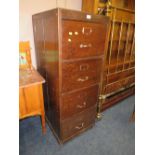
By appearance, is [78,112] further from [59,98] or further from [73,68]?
[73,68]

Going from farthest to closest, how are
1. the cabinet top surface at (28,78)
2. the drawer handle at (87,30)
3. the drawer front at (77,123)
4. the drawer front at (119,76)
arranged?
the drawer front at (119,76)
the drawer front at (77,123)
the cabinet top surface at (28,78)
the drawer handle at (87,30)

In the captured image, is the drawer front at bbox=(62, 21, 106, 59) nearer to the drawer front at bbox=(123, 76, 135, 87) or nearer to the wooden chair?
the wooden chair

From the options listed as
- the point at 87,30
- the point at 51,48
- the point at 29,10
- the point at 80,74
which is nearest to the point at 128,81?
the point at 80,74

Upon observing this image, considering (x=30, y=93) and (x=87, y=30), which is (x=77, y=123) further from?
(x=87, y=30)

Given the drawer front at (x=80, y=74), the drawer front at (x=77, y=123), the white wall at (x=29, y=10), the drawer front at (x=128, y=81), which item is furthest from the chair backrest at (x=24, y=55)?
the drawer front at (x=128, y=81)

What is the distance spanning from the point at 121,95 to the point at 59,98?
1475mm

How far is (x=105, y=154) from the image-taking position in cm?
139

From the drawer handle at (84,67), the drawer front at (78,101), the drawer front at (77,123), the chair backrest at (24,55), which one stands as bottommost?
the drawer front at (77,123)

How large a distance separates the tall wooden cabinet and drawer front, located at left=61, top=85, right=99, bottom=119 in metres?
0.35

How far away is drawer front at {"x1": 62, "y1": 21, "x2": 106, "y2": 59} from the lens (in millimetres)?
1011

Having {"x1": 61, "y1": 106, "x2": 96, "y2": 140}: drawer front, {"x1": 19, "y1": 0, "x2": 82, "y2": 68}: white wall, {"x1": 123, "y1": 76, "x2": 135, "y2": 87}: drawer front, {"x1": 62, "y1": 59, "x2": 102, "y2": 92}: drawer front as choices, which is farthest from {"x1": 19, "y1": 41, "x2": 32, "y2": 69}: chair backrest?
{"x1": 123, "y1": 76, "x2": 135, "y2": 87}: drawer front

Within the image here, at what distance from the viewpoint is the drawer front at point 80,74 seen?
114cm

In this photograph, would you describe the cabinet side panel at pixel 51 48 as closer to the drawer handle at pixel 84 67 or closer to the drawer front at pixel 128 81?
the drawer handle at pixel 84 67
